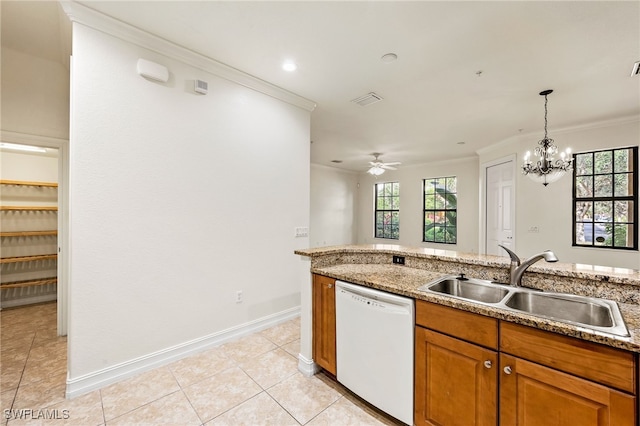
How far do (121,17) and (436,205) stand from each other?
7.46 m

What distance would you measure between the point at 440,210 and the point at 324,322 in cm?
638

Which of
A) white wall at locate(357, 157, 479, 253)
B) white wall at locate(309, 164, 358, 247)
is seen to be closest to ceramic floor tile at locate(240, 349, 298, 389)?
white wall at locate(309, 164, 358, 247)

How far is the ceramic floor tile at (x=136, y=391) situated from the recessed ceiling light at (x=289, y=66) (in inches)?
118

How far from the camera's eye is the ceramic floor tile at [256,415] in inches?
66.2

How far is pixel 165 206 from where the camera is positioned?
232cm

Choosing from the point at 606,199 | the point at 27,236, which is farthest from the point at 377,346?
the point at 27,236

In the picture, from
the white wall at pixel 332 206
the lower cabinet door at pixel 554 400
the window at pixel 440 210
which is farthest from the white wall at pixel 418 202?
the lower cabinet door at pixel 554 400

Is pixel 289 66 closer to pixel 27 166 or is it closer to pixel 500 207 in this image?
pixel 27 166

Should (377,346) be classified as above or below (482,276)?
below

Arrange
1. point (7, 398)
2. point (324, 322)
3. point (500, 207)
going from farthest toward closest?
1. point (500, 207)
2. point (324, 322)
3. point (7, 398)

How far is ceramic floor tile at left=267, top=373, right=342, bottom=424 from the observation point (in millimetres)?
1783

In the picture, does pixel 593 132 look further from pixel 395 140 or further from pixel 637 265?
pixel 395 140

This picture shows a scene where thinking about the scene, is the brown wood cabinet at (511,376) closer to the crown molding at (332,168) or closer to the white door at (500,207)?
the white door at (500,207)

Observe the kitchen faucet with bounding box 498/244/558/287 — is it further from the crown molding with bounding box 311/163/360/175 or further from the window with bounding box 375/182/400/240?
the window with bounding box 375/182/400/240
